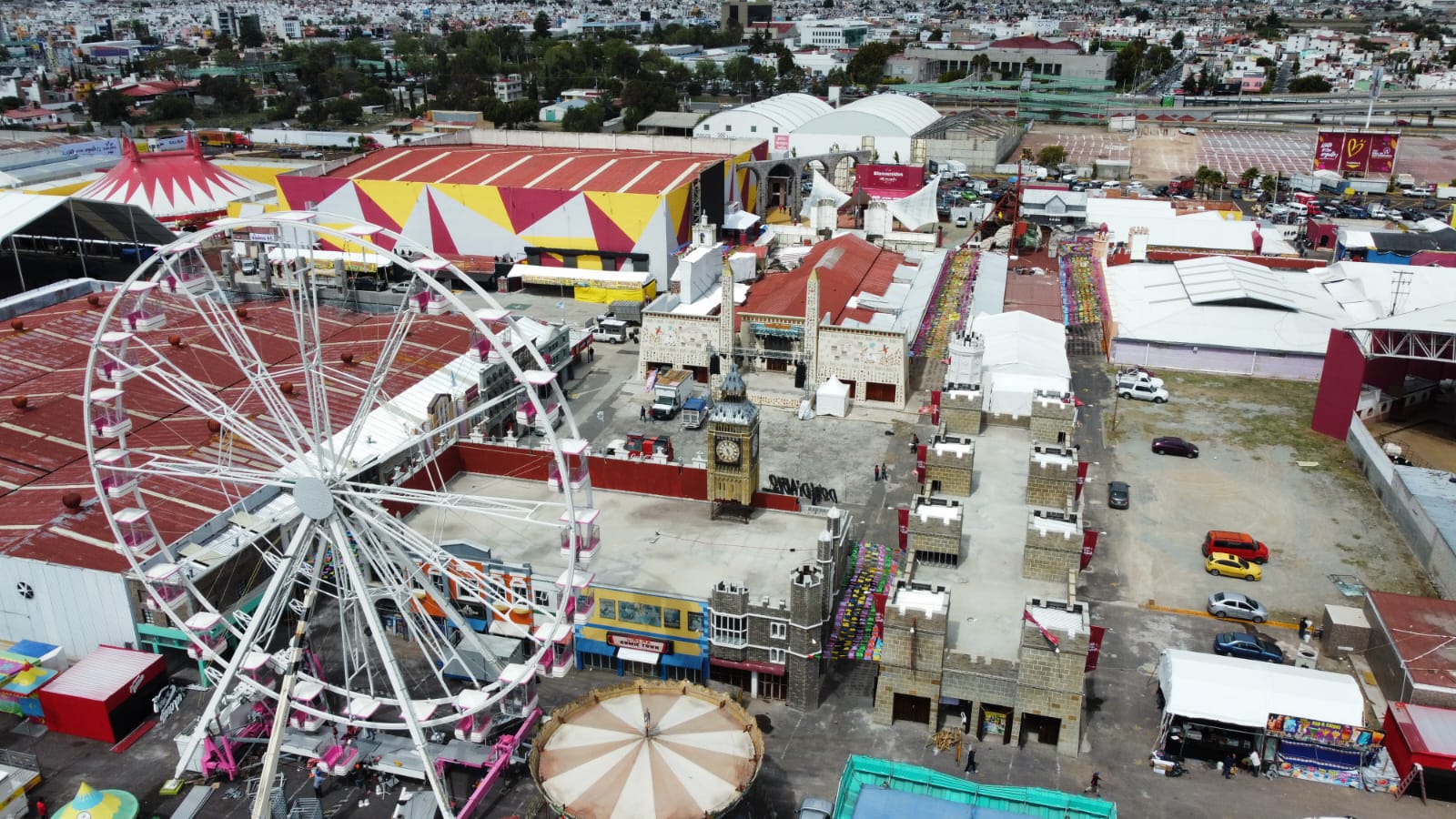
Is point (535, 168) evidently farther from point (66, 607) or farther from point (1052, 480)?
point (1052, 480)

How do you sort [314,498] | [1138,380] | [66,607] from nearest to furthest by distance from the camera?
[314,498], [66,607], [1138,380]

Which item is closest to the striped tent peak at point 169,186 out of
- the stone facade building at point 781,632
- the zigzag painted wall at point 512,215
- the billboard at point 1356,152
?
the zigzag painted wall at point 512,215

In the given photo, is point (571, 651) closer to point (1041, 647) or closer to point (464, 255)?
point (1041, 647)

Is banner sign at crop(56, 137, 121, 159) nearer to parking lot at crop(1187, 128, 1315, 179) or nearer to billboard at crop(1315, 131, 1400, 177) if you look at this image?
parking lot at crop(1187, 128, 1315, 179)

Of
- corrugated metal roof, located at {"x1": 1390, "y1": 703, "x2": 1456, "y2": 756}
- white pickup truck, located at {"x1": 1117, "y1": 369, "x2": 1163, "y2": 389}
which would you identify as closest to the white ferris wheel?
corrugated metal roof, located at {"x1": 1390, "y1": 703, "x2": 1456, "y2": 756}

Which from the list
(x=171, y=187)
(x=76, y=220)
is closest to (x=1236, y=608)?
(x=76, y=220)

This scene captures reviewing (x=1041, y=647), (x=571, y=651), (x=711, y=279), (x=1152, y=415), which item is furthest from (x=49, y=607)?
(x=1152, y=415)

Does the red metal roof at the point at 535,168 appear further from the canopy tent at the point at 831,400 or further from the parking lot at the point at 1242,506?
the parking lot at the point at 1242,506
